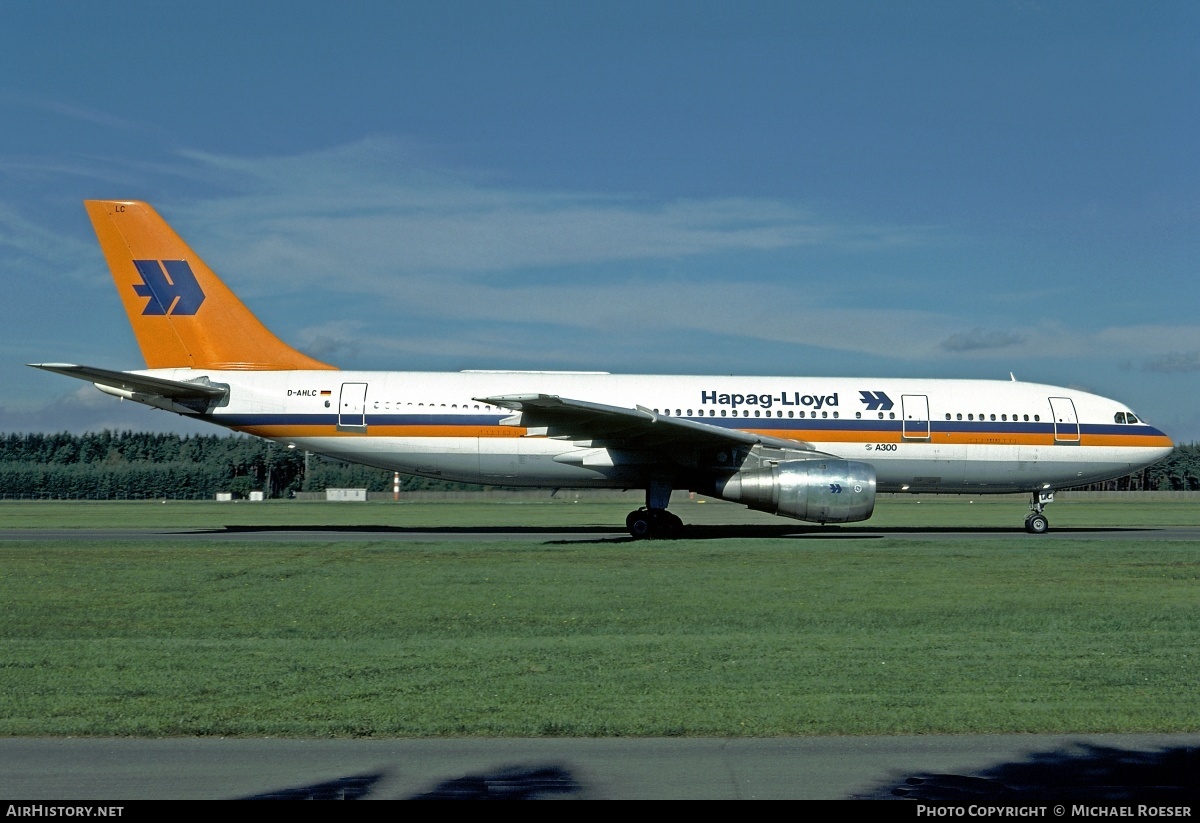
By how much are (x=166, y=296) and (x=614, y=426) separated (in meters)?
12.2

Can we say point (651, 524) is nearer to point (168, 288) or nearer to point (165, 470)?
point (168, 288)

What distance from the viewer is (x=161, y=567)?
1833cm

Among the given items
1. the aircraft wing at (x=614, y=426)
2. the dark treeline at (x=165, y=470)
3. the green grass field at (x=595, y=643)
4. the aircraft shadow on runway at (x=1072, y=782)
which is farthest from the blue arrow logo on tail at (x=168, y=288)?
the dark treeline at (x=165, y=470)

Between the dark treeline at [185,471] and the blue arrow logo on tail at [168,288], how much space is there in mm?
47214

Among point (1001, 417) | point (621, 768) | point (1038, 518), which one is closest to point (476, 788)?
point (621, 768)

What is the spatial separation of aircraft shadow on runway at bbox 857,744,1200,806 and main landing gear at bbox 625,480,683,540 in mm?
19374

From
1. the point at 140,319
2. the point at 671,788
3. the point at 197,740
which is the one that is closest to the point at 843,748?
the point at 671,788

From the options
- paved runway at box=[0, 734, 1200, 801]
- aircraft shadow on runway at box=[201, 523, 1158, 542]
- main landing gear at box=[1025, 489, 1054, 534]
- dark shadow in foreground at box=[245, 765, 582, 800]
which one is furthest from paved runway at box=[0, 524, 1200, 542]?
dark shadow in foreground at box=[245, 765, 582, 800]

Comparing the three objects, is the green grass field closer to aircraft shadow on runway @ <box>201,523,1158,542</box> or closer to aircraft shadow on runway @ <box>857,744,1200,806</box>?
aircraft shadow on runway @ <box>857,744,1200,806</box>

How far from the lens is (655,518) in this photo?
26234 mm

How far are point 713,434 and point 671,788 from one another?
19.3 meters

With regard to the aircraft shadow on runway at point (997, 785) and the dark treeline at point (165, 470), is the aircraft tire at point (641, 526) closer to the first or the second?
the aircraft shadow on runway at point (997, 785)

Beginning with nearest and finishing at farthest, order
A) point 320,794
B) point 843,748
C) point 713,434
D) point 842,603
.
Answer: point 320,794
point 843,748
point 842,603
point 713,434

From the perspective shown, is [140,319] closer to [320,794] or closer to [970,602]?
[970,602]
